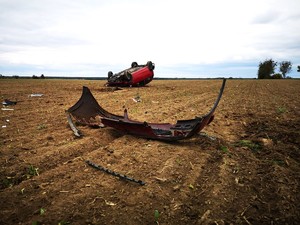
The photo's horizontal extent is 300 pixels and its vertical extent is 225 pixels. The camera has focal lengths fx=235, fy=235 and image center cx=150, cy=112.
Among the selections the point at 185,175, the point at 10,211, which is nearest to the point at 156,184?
the point at 185,175

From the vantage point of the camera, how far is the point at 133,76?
17.3 meters

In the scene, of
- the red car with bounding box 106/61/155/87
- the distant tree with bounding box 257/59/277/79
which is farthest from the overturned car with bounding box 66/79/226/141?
the distant tree with bounding box 257/59/277/79

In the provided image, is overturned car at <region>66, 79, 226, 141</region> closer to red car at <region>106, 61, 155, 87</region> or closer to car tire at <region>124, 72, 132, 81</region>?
car tire at <region>124, 72, 132, 81</region>

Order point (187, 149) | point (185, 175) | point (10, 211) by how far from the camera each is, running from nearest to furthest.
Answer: point (10, 211)
point (185, 175)
point (187, 149)

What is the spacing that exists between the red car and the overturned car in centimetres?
1060

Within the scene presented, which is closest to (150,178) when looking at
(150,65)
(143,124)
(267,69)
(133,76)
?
(143,124)

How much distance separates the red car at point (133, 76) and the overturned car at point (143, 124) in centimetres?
1060

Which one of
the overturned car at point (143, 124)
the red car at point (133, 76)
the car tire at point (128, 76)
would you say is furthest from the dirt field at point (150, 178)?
the red car at point (133, 76)

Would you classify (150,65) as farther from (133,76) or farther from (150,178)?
(150,178)

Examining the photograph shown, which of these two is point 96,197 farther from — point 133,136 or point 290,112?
point 290,112

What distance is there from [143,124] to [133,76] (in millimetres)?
13104

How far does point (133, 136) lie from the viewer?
196 inches

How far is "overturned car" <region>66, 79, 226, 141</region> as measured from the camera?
4.36 m

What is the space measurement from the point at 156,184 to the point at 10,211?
5.52 feet
